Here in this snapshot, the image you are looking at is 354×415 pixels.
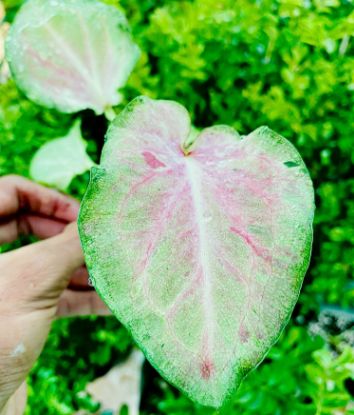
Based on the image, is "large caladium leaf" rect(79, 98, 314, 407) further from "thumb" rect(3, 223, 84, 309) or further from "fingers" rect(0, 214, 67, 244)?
"fingers" rect(0, 214, 67, 244)

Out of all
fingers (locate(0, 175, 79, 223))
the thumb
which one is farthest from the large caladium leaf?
fingers (locate(0, 175, 79, 223))

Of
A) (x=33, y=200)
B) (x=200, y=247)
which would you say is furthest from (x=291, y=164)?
(x=33, y=200)

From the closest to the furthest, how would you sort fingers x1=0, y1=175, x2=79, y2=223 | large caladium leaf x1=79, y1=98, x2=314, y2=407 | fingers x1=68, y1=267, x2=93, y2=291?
large caladium leaf x1=79, y1=98, x2=314, y2=407 < fingers x1=0, y1=175, x2=79, y2=223 < fingers x1=68, y1=267, x2=93, y2=291

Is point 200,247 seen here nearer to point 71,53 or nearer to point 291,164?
point 291,164

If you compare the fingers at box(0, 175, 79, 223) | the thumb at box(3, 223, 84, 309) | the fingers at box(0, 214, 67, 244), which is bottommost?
the fingers at box(0, 214, 67, 244)

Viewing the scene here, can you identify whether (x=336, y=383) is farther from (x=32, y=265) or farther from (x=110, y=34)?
(x=110, y=34)

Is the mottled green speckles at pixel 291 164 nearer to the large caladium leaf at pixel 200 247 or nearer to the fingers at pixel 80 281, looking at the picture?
the large caladium leaf at pixel 200 247

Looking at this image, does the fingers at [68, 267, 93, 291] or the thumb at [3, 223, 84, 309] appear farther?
the fingers at [68, 267, 93, 291]
